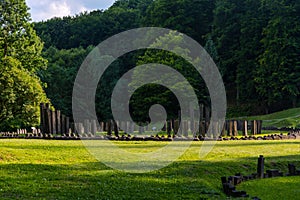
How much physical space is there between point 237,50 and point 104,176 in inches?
2220

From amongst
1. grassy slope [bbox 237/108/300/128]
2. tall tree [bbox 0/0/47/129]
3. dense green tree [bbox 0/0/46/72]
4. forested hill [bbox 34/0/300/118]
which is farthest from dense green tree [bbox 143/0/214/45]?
dense green tree [bbox 0/0/46/72]

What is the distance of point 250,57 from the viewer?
65250mm

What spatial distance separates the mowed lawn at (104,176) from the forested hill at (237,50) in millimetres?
41814

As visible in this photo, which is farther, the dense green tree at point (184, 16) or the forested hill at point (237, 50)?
the dense green tree at point (184, 16)

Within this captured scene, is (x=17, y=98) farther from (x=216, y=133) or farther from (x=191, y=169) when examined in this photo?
(x=191, y=169)

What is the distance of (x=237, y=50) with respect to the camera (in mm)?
66375

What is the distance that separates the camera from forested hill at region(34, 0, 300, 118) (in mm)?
58125

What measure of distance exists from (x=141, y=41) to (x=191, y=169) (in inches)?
2142

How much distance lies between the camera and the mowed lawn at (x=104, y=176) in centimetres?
1088

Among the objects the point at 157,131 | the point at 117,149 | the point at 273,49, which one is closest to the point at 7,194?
the point at 117,149

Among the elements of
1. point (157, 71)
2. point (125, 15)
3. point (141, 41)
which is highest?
point (125, 15)

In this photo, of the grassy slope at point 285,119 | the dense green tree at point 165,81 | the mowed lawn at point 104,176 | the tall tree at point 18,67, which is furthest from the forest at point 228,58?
the mowed lawn at point 104,176

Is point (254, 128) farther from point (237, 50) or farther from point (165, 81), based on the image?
point (237, 50)

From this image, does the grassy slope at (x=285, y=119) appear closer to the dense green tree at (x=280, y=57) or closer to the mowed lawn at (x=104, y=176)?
the dense green tree at (x=280, y=57)
